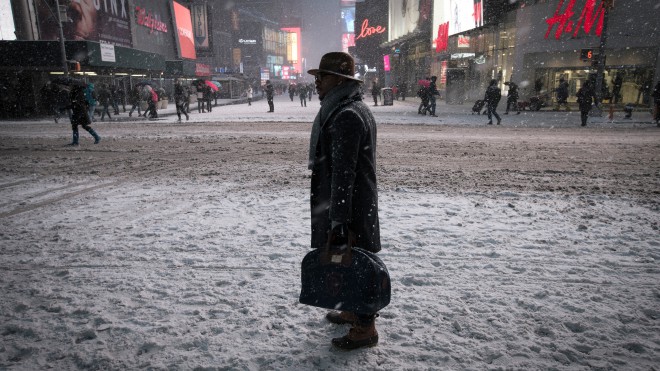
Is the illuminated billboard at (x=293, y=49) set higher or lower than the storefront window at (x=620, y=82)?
higher

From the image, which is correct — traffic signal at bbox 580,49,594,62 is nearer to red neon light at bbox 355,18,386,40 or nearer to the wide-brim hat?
the wide-brim hat

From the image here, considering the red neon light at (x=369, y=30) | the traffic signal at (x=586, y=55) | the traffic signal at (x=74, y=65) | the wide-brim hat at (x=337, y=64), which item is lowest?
the wide-brim hat at (x=337, y=64)

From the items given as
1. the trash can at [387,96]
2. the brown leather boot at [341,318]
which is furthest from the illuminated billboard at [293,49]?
the brown leather boot at [341,318]

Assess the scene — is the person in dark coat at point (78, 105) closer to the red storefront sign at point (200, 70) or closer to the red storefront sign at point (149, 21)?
the red storefront sign at point (200, 70)

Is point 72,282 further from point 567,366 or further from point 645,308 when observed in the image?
point 645,308

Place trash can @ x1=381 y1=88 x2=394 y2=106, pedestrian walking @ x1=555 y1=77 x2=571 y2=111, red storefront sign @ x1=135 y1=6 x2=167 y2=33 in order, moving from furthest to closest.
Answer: red storefront sign @ x1=135 y1=6 x2=167 y2=33
trash can @ x1=381 y1=88 x2=394 y2=106
pedestrian walking @ x1=555 y1=77 x2=571 y2=111

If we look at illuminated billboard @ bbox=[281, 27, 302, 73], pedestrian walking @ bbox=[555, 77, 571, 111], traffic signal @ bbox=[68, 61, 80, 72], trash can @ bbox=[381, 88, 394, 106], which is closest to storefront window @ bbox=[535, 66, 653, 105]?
pedestrian walking @ bbox=[555, 77, 571, 111]

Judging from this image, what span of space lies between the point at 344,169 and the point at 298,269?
1853 millimetres

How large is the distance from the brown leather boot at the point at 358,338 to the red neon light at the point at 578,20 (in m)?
24.4

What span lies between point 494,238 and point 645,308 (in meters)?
1.59

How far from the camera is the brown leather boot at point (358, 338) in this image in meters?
2.57

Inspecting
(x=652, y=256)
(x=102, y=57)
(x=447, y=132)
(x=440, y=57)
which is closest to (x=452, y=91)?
(x=440, y=57)

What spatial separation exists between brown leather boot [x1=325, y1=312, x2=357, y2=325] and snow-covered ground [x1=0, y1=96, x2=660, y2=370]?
6 cm

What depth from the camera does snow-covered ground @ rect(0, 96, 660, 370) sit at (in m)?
2.60
